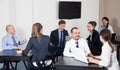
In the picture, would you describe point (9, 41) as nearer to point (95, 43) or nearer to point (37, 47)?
point (37, 47)

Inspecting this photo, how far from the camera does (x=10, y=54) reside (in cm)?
476

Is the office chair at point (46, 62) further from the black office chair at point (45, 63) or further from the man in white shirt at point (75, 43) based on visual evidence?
the man in white shirt at point (75, 43)

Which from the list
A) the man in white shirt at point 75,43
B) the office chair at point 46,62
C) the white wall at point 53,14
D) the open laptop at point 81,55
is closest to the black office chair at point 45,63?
the office chair at point 46,62

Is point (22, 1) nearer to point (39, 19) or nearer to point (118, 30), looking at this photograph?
point (39, 19)

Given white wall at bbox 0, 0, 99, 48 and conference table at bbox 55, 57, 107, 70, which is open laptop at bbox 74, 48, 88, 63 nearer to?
conference table at bbox 55, 57, 107, 70

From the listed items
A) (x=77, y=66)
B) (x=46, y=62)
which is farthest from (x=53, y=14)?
(x=77, y=66)

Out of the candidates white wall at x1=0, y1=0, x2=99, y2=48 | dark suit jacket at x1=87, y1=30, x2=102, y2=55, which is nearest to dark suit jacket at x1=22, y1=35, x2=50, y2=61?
dark suit jacket at x1=87, y1=30, x2=102, y2=55

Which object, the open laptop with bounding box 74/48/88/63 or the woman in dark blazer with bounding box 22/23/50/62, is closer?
the open laptop with bounding box 74/48/88/63

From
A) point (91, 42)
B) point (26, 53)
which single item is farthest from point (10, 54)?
point (91, 42)

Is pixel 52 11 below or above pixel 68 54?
above

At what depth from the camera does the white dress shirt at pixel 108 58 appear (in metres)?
3.66

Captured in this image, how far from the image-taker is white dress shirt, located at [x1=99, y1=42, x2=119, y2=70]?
3660mm

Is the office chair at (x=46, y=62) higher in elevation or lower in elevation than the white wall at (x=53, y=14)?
lower

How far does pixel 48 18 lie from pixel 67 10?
2.42 ft
